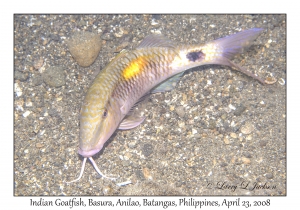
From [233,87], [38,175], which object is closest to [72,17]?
[38,175]

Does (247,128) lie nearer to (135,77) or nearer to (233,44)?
(233,44)

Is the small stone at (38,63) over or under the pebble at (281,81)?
over

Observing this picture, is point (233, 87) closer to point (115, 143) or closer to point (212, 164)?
point (212, 164)

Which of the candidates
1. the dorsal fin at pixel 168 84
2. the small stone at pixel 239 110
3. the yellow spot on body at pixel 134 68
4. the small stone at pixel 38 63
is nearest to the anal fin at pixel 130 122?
the dorsal fin at pixel 168 84

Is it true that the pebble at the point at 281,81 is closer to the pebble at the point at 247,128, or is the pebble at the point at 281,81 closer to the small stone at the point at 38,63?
the pebble at the point at 247,128

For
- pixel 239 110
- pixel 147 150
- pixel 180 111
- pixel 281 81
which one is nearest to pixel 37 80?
pixel 147 150

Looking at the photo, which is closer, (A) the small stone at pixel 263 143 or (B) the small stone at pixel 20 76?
(A) the small stone at pixel 263 143

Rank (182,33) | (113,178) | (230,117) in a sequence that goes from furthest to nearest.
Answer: (182,33), (230,117), (113,178)

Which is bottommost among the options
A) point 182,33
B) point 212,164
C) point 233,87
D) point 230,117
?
point 212,164
